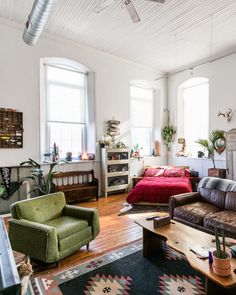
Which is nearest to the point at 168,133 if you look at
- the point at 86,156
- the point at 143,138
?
the point at 143,138

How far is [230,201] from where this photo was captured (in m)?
Result: 3.36

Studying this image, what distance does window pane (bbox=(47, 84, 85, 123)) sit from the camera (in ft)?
17.6

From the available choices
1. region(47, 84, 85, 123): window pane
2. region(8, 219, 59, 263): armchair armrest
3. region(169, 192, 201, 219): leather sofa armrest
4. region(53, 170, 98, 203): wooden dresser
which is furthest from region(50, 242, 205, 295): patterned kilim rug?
region(47, 84, 85, 123): window pane

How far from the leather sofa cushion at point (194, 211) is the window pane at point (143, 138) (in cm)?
360

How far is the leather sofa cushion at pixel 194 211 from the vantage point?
10.5ft

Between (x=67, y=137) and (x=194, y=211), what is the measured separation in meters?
3.64

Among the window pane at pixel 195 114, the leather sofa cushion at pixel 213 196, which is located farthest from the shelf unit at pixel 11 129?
the window pane at pixel 195 114

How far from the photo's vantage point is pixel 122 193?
20.1ft

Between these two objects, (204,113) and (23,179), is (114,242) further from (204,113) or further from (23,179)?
(204,113)

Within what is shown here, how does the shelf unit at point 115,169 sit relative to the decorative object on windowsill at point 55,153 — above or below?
below

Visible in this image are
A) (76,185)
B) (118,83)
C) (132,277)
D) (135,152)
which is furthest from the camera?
(135,152)

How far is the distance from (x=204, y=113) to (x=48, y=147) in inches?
180

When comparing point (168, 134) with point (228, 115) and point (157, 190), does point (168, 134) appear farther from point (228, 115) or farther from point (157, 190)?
point (157, 190)

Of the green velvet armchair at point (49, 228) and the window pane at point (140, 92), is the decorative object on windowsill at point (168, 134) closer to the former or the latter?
the window pane at point (140, 92)
